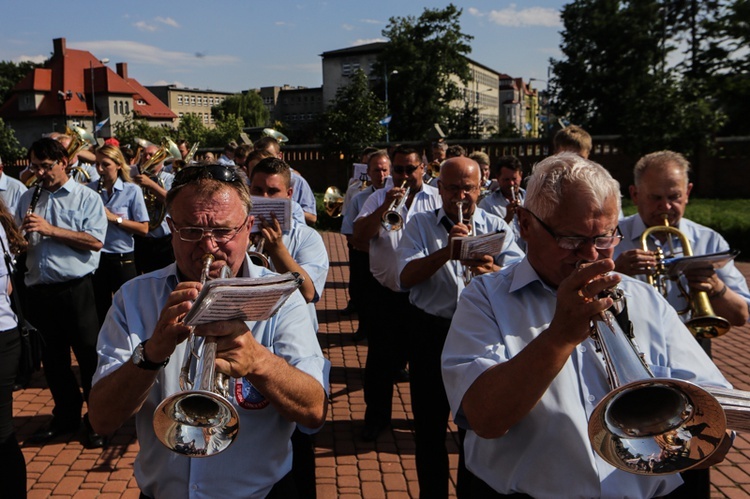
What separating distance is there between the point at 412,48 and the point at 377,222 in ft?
191

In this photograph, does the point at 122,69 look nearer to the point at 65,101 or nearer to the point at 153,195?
the point at 65,101

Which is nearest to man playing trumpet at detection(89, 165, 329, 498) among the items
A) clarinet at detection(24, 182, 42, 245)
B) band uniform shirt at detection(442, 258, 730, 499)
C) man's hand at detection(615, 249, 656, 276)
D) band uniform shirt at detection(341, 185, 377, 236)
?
band uniform shirt at detection(442, 258, 730, 499)

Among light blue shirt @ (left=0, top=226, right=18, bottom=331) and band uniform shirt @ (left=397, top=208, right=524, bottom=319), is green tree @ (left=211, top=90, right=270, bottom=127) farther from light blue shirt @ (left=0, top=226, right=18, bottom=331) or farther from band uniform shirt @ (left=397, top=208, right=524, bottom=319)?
light blue shirt @ (left=0, top=226, right=18, bottom=331)

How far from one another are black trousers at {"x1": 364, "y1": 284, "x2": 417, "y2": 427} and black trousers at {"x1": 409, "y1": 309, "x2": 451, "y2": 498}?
3.84ft

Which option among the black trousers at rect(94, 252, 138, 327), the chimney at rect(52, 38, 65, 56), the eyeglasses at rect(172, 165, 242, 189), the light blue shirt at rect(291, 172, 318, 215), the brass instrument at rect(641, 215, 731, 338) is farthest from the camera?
the chimney at rect(52, 38, 65, 56)

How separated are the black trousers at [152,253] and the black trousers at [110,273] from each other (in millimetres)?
1292

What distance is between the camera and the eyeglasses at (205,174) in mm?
2615

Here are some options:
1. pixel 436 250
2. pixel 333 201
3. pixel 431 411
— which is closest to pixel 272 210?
pixel 436 250

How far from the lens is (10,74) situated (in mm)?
81125

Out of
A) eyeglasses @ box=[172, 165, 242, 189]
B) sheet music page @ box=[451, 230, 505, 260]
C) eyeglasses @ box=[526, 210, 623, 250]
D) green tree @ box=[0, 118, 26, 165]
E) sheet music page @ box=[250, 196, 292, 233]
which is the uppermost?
green tree @ box=[0, 118, 26, 165]

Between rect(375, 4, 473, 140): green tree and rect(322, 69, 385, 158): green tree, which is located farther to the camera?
rect(375, 4, 473, 140): green tree

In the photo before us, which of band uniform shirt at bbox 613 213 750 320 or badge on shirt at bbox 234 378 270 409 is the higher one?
band uniform shirt at bbox 613 213 750 320

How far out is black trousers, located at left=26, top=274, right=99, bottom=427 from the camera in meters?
5.34

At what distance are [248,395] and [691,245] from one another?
9.28 ft
